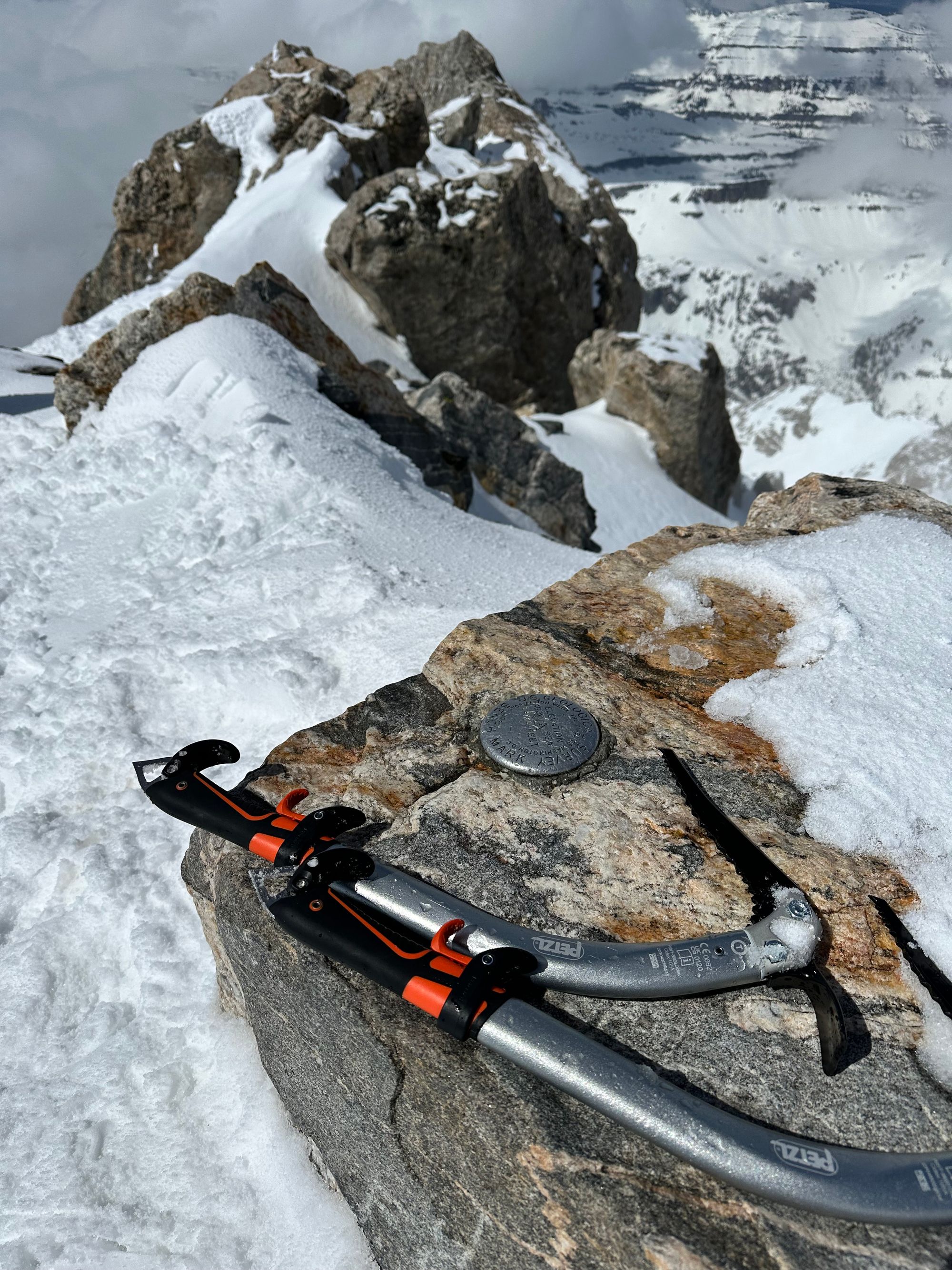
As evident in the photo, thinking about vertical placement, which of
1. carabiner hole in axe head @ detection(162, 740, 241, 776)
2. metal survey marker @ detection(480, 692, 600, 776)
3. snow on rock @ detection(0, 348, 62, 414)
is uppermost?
snow on rock @ detection(0, 348, 62, 414)

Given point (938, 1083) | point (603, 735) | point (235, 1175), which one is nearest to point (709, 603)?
point (603, 735)

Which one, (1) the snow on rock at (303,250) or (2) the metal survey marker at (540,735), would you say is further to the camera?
(1) the snow on rock at (303,250)

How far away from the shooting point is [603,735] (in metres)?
2.73

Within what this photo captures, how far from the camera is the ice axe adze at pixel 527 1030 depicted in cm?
144

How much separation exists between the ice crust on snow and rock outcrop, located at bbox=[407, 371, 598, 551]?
30.1 ft

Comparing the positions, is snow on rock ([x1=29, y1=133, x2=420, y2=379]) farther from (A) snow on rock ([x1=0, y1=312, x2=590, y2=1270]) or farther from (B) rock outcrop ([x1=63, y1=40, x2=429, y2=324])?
(A) snow on rock ([x1=0, y1=312, x2=590, y2=1270])

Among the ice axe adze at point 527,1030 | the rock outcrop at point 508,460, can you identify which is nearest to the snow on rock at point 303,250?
the rock outcrop at point 508,460

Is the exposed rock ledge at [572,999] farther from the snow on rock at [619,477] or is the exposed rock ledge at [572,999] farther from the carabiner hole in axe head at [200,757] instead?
the snow on rock at [619,477]

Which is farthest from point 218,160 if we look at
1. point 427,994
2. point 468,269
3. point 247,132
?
point 427,994

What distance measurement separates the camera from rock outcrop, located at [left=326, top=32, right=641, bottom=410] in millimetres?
21109

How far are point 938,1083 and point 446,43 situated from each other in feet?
150

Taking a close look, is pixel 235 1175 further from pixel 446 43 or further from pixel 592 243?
pixel 446 43

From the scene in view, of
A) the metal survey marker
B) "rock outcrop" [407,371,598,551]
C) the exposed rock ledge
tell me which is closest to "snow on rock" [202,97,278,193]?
"rock outcrop" [407,371,598,551]

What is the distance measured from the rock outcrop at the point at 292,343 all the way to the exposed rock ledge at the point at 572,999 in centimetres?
621
